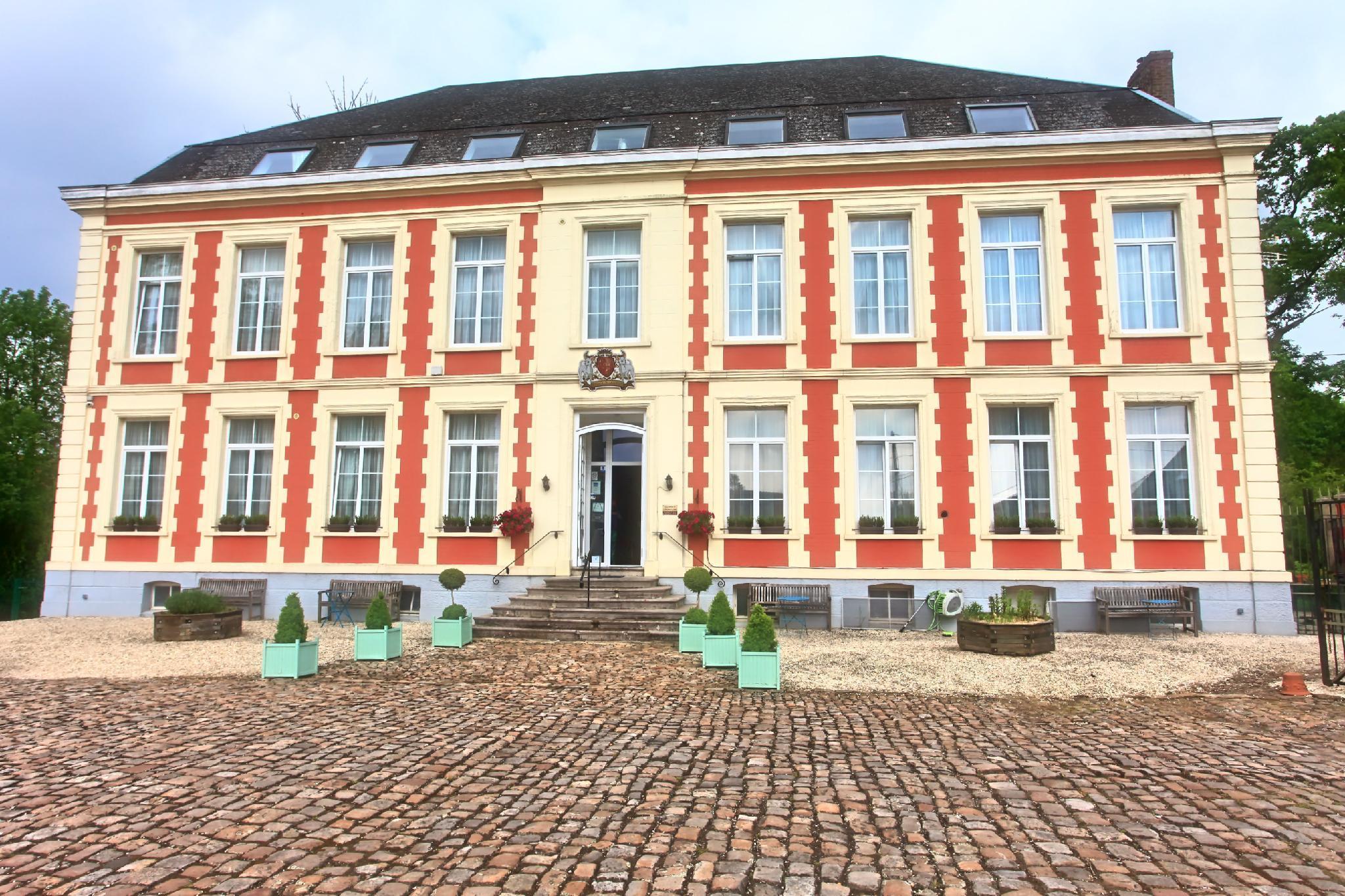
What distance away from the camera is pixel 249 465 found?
1529cm

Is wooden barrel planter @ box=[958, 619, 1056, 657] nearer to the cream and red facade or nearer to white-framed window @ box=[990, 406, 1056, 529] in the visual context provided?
the cream and red facade

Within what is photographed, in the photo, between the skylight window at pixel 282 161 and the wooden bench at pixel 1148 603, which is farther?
the skylight window at pixel 282 161

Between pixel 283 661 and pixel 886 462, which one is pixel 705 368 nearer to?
pixel 886 462

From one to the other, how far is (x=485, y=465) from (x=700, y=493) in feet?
13.2

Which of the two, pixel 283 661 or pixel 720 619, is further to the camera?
pixel 720 619

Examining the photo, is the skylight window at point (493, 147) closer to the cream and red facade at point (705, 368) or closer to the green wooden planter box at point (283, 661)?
the cream and red facade at point (705, 368)

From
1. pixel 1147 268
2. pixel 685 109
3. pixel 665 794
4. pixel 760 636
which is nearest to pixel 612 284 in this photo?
pixel 685 109

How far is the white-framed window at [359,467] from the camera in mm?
14891

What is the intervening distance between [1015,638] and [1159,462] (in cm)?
545

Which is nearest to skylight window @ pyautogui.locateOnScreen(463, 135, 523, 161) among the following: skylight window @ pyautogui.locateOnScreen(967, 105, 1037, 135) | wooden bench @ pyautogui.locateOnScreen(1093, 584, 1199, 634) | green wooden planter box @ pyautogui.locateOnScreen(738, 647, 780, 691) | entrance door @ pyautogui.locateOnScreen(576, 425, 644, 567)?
entrance door @ pyautogui.locateOnScreen(576, 425, 644, 567)

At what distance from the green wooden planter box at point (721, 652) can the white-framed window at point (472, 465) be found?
650 cm

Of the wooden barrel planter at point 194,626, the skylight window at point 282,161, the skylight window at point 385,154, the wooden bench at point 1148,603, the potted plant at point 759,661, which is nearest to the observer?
the potted plant at point 759,661

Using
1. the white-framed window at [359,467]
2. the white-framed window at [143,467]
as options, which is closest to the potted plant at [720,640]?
the white-framed window at [359,467]

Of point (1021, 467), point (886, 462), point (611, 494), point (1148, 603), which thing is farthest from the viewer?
point (611, 494)
